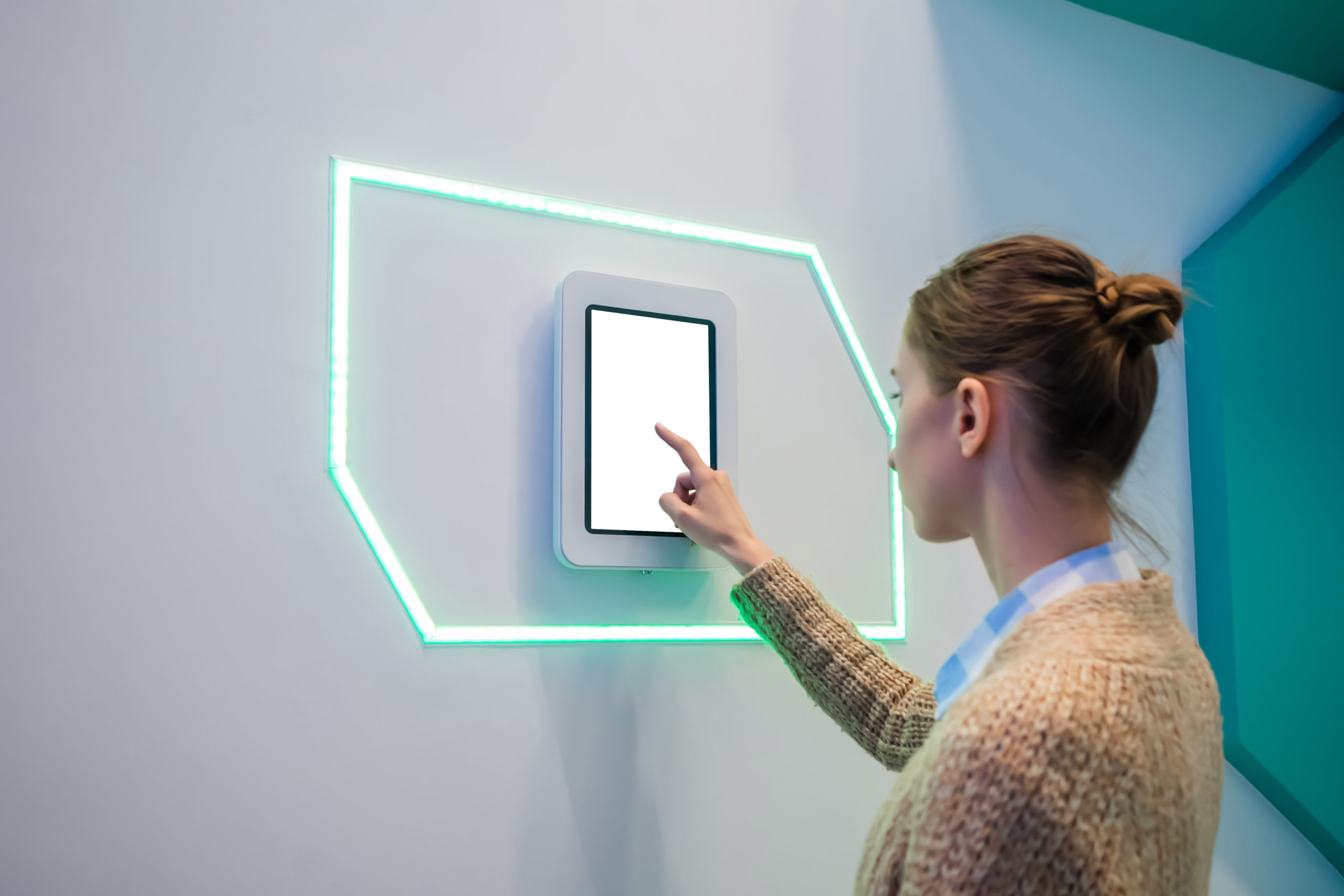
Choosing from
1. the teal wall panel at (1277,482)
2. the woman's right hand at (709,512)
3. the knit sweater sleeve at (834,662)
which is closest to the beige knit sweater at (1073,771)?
the knit sweater sleeve at (834,662)

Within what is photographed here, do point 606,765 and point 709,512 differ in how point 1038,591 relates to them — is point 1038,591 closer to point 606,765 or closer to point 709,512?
point 709,512

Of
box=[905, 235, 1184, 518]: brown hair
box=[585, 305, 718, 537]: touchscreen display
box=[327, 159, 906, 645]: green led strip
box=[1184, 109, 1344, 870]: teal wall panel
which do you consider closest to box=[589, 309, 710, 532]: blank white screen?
box=[585, 305, 718, 537]: touchscreen display

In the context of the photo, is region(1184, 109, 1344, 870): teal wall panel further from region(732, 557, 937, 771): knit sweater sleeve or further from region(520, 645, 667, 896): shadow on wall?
region(520, 645, 667, 896): shadow on wall

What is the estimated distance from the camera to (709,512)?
3.71 feet

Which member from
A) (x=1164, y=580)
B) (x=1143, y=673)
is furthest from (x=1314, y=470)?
(x=1143, y=673)

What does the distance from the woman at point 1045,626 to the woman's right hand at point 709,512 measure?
0.77 ft

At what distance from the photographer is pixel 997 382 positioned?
0.80m

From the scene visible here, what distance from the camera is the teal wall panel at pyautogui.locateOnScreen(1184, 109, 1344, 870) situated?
5.13 ft

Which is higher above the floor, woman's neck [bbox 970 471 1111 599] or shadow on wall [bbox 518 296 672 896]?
woman's neck [bbox 970 471 1111 599]

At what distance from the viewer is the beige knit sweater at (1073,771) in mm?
637

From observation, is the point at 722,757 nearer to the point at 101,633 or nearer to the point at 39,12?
the point at 101,633

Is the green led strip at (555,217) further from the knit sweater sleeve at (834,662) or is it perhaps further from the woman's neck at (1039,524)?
the woman's neck at (1039,524)

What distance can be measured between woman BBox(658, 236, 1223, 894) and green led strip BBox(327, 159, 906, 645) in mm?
333

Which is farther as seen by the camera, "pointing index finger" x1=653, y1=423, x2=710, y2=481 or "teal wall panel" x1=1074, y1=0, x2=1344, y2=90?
"teal wall panel" x1=1074, y1=0, x2=1344, y2=90
